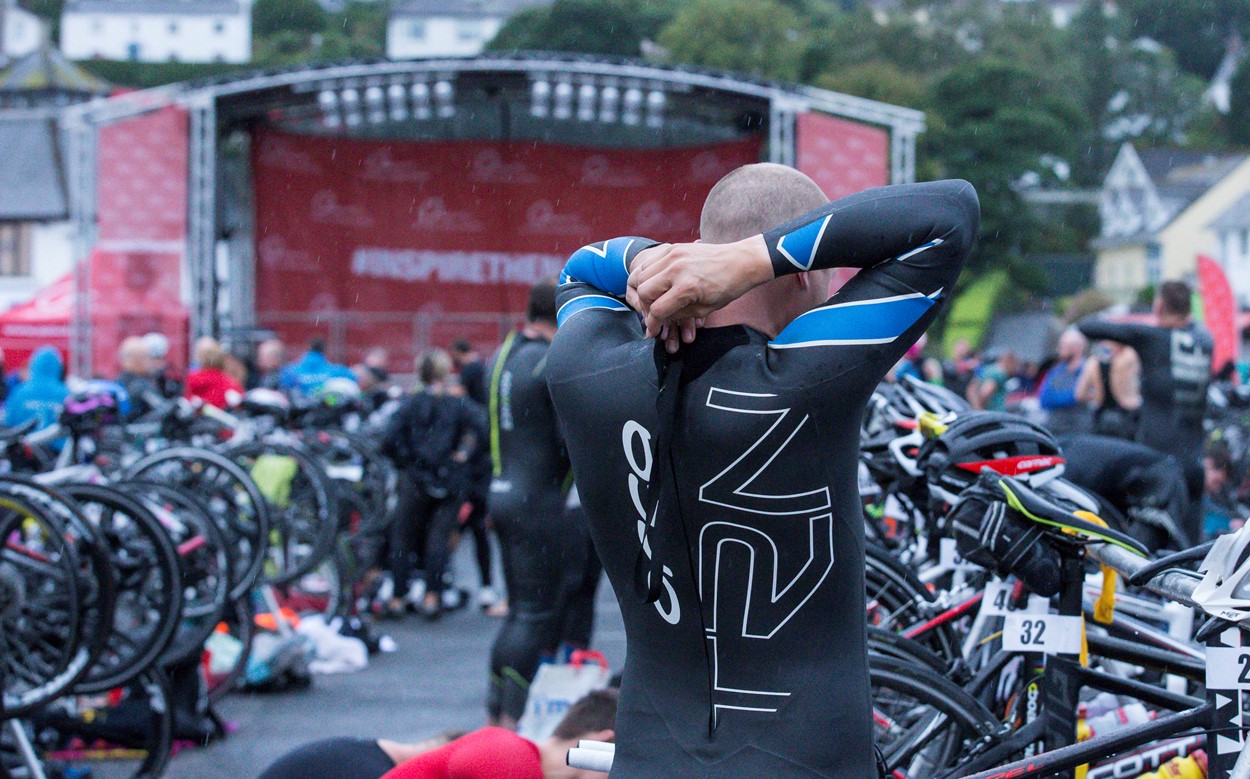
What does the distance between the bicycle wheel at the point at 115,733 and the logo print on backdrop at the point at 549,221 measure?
62.6ft

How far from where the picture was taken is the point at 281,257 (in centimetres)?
2319

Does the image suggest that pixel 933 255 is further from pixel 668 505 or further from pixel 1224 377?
pixel 1224 377

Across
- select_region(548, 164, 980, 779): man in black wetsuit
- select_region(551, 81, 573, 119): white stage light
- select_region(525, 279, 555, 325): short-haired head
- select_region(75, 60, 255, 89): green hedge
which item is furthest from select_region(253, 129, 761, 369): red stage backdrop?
select_region(75, 60, 255, 89): green hedge

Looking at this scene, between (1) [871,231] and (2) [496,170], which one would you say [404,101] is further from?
(1) [871,231]

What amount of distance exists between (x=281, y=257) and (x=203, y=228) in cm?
444

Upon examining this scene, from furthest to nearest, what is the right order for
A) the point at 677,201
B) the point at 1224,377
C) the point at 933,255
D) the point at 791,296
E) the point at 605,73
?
the point at 677,201, the point at 605,73, the point at 1224,377, the point at 791,296, the point at 933,255

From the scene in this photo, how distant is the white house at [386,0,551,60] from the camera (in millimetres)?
107812

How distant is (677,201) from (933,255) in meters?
22.4

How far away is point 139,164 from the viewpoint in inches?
738

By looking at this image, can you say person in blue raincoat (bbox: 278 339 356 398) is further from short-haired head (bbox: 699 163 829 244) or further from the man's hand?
the man's hand

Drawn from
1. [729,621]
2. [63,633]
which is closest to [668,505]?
[729,621]

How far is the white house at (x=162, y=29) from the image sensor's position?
114688mm

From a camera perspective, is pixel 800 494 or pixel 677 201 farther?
pixel 677 201

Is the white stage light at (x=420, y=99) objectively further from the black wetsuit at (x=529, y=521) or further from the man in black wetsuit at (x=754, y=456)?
the man in black wetsuit at (x=754, y=456)
